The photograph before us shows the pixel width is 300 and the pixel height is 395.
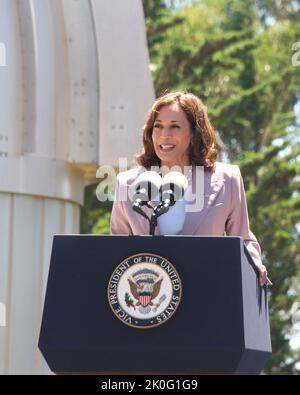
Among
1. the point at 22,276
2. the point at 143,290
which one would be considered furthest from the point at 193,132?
the point at 22,276

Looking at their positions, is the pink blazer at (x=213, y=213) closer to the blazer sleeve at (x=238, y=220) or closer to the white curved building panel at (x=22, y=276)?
the blazer sleeve at (x=238, y=220)

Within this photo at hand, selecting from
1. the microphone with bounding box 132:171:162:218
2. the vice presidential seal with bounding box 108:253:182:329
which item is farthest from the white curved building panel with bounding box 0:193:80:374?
the vice presidential seal with bounding box 108:253:182:329

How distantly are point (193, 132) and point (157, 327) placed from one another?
887 millimetres

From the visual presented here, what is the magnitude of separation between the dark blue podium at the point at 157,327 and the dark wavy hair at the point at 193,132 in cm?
59

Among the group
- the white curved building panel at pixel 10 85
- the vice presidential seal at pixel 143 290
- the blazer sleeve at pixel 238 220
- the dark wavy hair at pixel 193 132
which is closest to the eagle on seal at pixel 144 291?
the vice presidential seal at pixel 143 290

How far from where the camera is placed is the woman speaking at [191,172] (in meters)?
4.20

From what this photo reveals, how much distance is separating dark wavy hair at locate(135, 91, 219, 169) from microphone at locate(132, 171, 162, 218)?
39 centimetres

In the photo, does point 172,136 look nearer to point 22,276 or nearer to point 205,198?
point 205,198

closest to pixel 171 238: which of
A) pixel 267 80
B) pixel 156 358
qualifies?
pixel 156 358

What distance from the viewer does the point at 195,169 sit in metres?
4.31

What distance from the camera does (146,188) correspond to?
395 centimetres

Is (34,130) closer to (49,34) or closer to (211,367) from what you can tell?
(49,34)

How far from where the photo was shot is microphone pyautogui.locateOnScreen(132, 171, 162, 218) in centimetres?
393

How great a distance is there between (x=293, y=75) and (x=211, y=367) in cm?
1244
